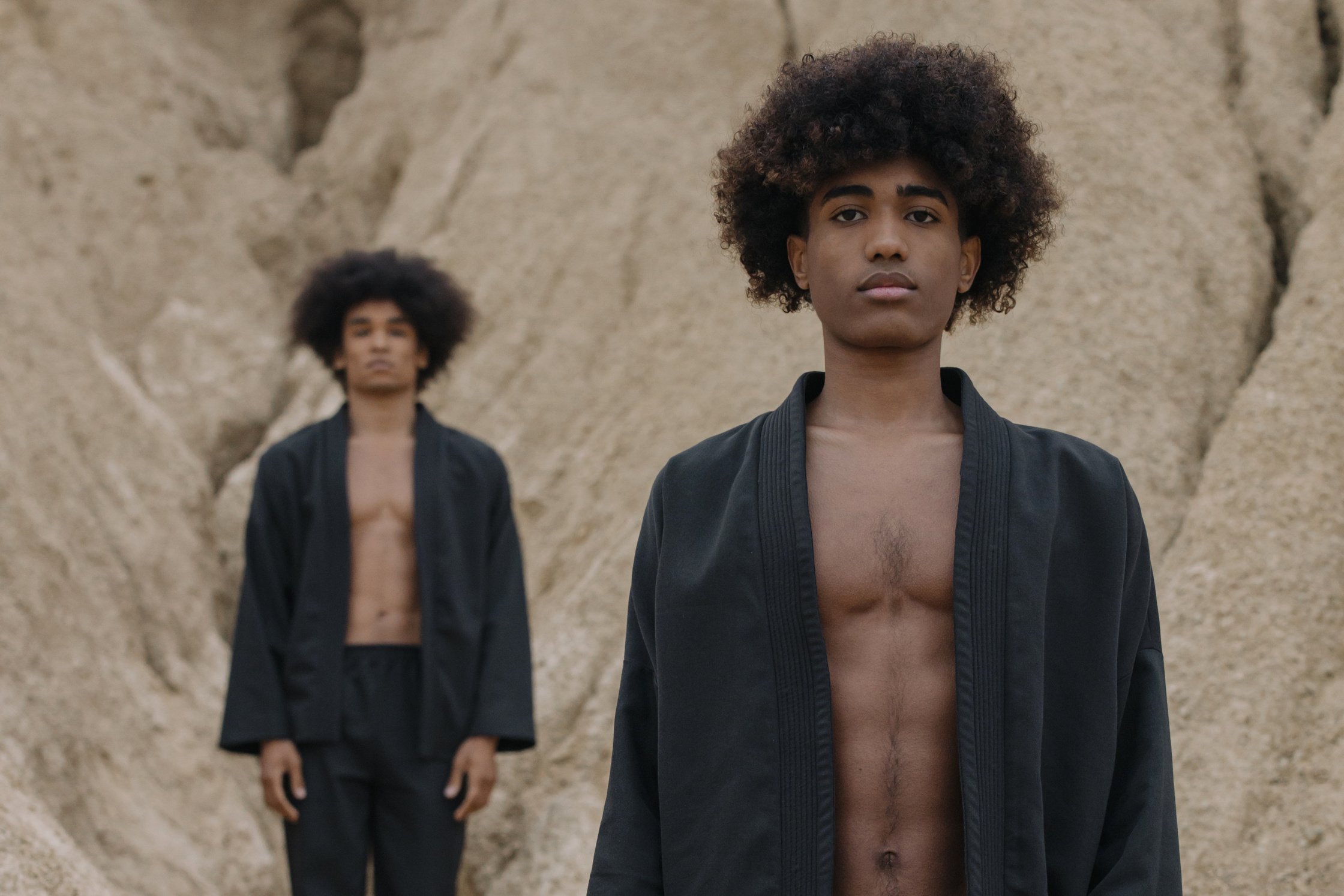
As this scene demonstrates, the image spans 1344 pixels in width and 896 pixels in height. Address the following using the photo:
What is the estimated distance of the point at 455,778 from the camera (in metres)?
4.50

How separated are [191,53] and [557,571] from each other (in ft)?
17.6

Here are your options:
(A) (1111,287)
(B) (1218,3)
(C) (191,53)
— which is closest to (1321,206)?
(A) (1111,287)

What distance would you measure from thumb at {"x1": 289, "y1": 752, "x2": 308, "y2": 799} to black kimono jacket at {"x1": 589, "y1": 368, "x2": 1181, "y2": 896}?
2.32 meters

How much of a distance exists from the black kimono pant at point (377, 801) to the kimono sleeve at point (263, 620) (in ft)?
0.54

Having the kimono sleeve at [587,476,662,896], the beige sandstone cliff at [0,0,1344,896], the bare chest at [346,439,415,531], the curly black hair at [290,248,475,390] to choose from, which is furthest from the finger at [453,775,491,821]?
the kimono sleeve at [587,476,662,896]

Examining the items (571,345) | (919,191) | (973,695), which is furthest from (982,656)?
(571,345)

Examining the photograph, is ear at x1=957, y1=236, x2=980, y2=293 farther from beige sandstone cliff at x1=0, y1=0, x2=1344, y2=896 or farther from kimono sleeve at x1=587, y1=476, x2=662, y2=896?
beige sandstone cliff at x1=0, y1=0, x2=1344, y2=896

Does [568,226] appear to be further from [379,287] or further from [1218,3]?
[1218,3]

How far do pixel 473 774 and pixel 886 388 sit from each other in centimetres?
255

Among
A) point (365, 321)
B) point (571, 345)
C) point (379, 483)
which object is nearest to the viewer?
point (379, 483)

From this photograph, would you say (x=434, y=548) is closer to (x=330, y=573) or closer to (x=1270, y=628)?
(x=330, y=573)

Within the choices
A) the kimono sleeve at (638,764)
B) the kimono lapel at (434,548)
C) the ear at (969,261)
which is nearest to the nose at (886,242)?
the ear at (969,261)

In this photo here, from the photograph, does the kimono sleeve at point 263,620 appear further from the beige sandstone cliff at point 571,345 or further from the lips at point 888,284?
the lips at point 888,284

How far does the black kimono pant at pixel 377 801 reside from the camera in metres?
4.38
